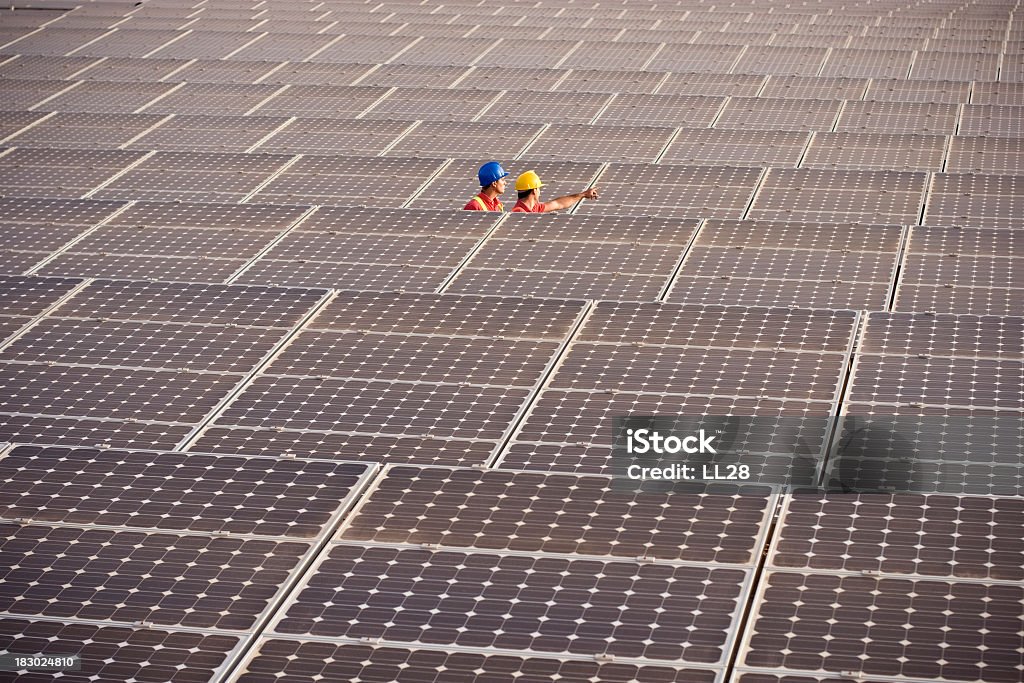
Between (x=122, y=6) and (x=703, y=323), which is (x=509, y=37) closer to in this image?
(x=122, y=6)

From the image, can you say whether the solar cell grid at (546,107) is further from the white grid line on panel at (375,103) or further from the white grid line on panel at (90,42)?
the white grid line on panel at (90,42)

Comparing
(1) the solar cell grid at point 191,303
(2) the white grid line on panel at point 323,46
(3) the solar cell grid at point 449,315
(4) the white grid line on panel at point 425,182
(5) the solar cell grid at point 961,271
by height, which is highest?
(1) the solar cell grid at point 191,303

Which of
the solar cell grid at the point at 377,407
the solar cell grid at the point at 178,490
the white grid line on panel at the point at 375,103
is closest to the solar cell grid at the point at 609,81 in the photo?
the white grid line on panel at the point at 375,103

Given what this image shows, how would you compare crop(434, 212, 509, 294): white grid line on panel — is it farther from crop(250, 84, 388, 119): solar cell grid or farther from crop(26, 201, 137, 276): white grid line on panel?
crop(250, 84, 388, 119): solar cell grid

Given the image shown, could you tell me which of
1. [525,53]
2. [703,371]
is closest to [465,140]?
[525,53]

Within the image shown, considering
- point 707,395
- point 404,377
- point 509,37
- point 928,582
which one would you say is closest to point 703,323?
point 707,395

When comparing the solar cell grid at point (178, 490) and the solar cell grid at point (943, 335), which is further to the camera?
the solar cell grid at point (943, 335)
